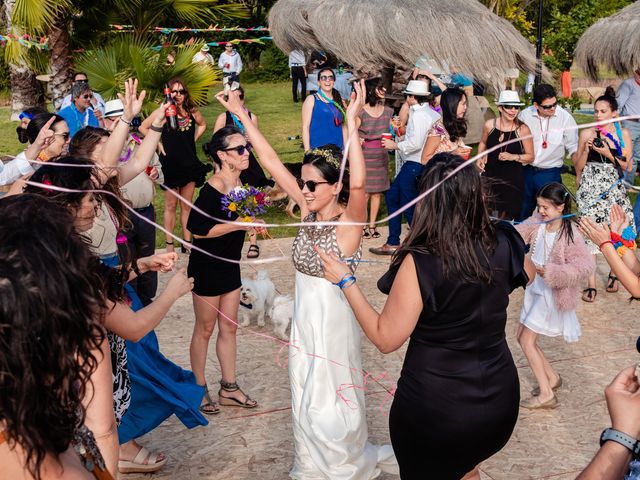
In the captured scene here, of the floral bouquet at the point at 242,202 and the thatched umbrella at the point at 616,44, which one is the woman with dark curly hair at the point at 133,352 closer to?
the floral bouquet at the point at 242,202

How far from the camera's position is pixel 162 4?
12.8 m

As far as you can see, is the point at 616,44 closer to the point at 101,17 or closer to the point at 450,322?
the point at 101,17

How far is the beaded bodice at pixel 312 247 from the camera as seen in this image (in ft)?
14.2

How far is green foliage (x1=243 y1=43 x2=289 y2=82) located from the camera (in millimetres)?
29156

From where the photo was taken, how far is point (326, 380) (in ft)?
14.4

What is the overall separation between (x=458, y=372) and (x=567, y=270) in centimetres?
237

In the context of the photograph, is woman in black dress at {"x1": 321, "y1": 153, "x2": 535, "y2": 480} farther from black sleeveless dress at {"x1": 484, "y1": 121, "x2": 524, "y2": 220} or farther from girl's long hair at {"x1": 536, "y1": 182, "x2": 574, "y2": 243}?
black sleeveless dress at {"x1": 484, "y1": 121, "x2": 524, "y2": 220}

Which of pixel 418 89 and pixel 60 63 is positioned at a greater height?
pixel 418 89

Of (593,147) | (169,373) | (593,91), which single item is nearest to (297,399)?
(169,373)

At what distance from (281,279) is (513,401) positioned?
500 cm

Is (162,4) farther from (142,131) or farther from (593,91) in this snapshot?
(593,91)

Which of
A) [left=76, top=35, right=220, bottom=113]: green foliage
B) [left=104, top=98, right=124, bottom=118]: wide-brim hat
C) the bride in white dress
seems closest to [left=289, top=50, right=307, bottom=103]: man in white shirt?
[left=76, top=35, right=220, bottom=113]: green foliage

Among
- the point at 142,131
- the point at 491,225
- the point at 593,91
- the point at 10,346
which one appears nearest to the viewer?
the point at 10,346

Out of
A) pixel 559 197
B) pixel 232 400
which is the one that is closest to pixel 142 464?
pixel 232 400
